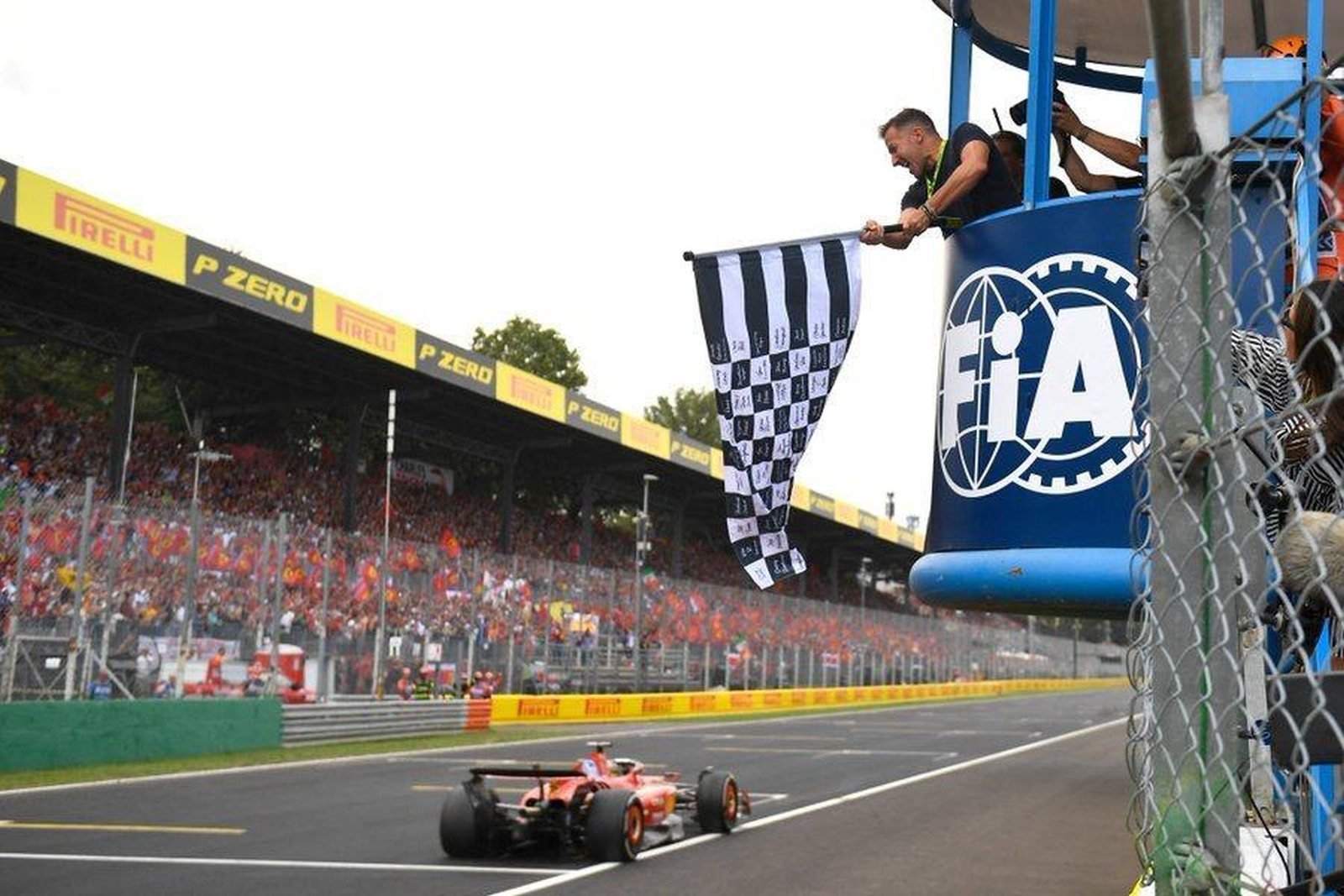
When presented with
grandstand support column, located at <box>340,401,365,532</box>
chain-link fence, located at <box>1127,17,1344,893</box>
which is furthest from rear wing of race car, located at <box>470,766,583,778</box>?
grandstand support column, located at <box>340,401,365,532</box>

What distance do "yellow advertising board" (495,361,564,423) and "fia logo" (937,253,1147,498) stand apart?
27295 mm

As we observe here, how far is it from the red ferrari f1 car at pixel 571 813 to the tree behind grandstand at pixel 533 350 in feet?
169

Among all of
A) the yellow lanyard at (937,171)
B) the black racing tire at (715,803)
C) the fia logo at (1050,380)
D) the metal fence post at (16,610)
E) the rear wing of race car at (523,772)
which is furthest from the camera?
the metal fence post at (16,610)

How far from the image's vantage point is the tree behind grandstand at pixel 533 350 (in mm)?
61906

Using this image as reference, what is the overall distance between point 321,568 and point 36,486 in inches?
270

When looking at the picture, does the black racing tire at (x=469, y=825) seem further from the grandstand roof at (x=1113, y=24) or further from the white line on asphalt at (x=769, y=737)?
the white line on asphalt at (x=769, y=737)

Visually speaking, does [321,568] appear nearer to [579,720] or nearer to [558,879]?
[579,720]

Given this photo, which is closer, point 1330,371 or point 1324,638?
point 1330,371

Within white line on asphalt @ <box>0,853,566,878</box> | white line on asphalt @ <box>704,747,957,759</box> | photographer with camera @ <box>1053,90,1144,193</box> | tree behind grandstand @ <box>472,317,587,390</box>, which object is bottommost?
white line on asphalt @ <box>704,747,957,759</box>

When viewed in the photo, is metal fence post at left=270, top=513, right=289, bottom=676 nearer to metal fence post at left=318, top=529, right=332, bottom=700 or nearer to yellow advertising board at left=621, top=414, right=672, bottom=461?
metal fence post at left=318, top=529, right=332, bottom=700

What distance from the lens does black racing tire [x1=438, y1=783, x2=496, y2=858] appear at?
953 cm

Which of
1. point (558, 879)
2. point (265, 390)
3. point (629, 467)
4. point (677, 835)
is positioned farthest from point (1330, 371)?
point (629, 467)

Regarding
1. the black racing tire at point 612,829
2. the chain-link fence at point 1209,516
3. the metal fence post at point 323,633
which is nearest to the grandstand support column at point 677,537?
the metal fence post at point 323,633

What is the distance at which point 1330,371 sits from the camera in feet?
A: 6.31
